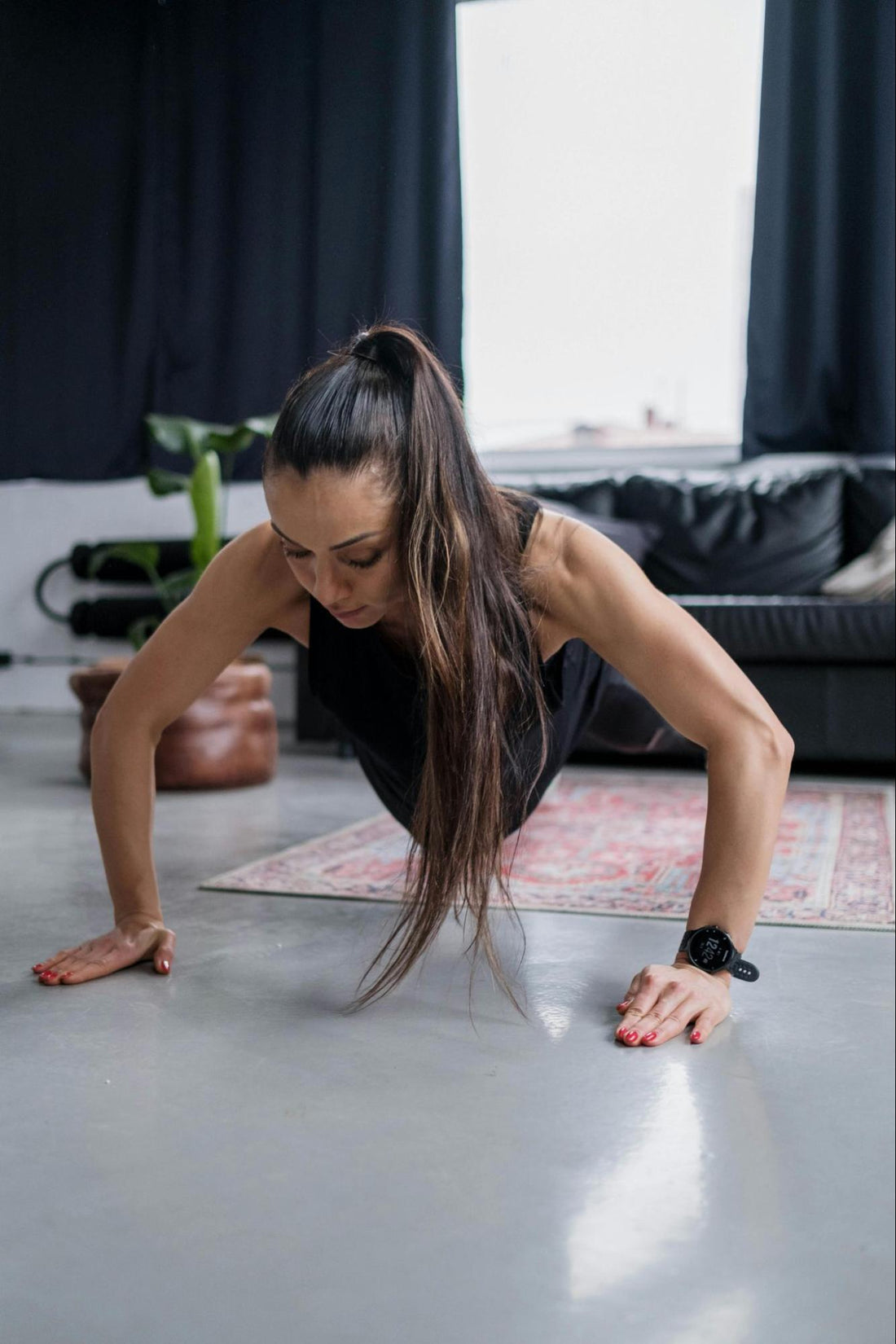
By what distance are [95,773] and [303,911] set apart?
36 cm

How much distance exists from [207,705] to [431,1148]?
1674 millimetres

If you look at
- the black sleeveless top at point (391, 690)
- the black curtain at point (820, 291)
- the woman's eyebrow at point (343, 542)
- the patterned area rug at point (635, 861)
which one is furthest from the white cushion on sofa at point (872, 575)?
the woman's eyebrow at point (343, 542)

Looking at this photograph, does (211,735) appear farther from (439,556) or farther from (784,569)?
(439,556)

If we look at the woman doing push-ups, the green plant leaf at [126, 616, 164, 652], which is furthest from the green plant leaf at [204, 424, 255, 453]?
the woman doing push-ups

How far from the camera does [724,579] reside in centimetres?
287

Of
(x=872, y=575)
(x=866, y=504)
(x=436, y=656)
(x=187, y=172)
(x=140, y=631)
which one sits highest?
(x=187, y=172)

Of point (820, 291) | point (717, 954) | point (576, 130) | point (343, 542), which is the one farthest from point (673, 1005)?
point (820, 291)

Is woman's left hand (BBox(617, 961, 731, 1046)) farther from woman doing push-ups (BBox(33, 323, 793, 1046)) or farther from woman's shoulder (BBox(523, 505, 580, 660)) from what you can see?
woman's shoulder (BBox(523, 505, 580, 660))

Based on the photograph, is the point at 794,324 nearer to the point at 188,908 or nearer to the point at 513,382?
the point at 513,382

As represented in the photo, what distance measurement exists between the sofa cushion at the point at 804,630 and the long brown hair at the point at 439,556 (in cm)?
157

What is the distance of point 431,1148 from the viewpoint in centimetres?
67

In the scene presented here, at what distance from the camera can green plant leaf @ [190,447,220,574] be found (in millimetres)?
2332

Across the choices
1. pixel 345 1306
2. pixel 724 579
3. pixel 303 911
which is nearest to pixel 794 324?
pixel 724 579

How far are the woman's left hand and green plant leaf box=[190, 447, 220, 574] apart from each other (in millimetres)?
1592
